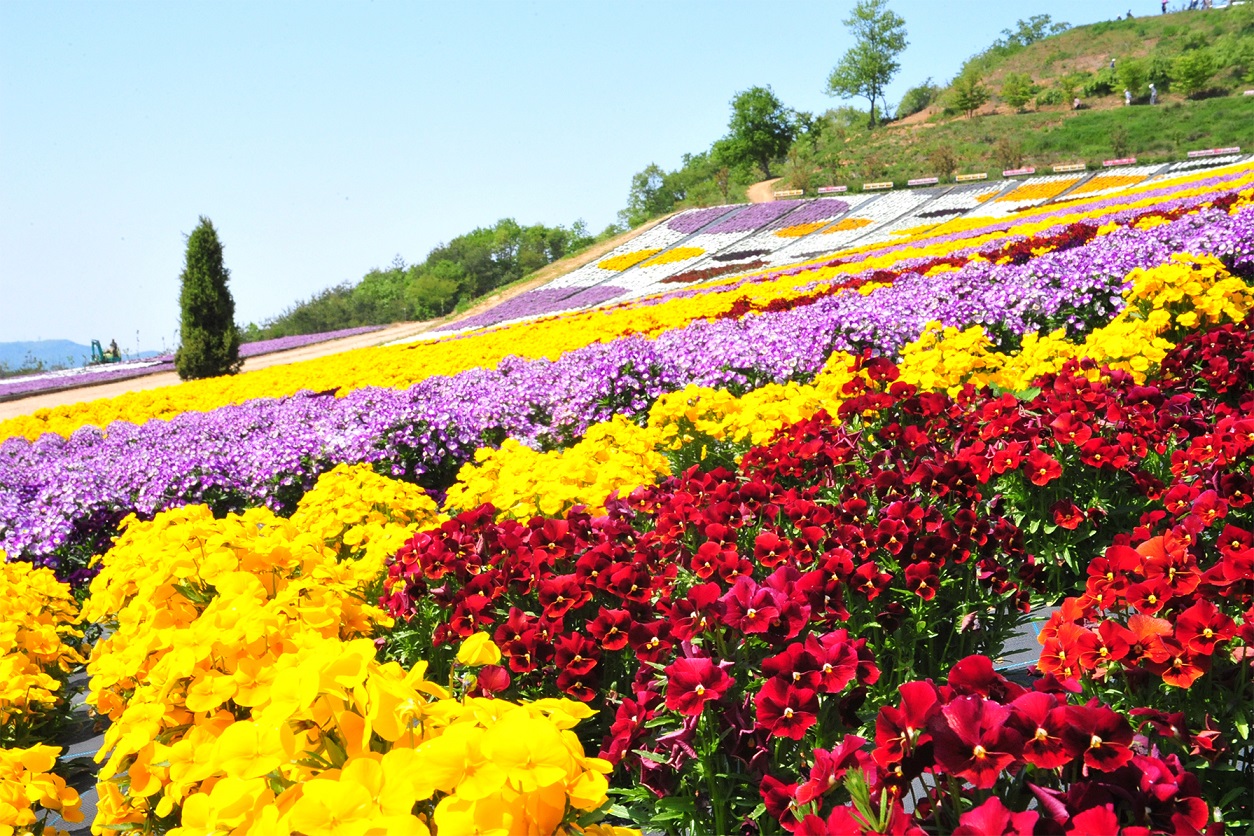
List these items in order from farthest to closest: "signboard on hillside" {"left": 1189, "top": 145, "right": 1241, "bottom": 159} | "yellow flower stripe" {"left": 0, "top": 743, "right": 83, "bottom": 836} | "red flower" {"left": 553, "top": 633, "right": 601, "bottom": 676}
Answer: "signboard on hillside" {"left": 1189, "top": 145, "right": 1241, "bottom": 159}
"red flower" {"left": 553, "top": 633, "right": 601, "bottom": 676}
"yellow flower stripe" {"left": 0, "top": 743, "right": 83, "bottom": 836}

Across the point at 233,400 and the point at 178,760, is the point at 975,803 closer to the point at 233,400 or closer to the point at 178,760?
the point at 178,760

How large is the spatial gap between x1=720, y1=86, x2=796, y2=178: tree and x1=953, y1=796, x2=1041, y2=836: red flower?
2773 inches

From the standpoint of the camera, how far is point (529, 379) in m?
8.05

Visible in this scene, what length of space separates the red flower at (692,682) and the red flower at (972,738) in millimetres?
668

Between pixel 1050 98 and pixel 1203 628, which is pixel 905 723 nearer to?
pixel 1203 628

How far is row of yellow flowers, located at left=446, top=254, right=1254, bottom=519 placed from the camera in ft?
13.4

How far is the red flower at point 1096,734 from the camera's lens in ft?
4.42

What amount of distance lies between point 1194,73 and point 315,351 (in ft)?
178

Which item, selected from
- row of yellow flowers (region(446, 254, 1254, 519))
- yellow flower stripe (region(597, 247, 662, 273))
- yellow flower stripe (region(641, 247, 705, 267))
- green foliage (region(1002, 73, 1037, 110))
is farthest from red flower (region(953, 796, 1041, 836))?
green foliage (region(1002, 73, 1037, 110))

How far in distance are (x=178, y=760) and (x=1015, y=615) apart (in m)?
2.77

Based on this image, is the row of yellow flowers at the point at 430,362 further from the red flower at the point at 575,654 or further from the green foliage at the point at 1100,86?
the green foliage at the point at 1100,86

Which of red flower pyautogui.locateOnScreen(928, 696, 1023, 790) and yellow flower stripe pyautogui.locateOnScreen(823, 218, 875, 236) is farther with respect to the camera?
yellow flower stripe pyautogui.locateOnScreen(823, 218, 875, 236)

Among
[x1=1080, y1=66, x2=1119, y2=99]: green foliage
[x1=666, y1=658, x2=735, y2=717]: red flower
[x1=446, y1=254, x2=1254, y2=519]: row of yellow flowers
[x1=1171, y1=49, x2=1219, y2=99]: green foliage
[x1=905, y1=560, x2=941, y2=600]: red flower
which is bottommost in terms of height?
[x1=905, y1=560, x2=941, y2=600]: red flower

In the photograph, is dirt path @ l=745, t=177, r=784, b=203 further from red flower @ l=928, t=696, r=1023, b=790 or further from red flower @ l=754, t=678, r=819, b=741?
red flower @ l=928, t=696, r=1023, b=790
